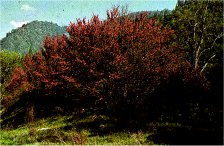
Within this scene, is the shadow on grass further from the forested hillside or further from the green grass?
the green grass

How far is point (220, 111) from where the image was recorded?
1534cm

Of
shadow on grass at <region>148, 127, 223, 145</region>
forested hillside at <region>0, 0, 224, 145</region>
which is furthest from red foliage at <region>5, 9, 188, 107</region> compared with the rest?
shadow on grass at <region>148, 127, 223, 145</region>

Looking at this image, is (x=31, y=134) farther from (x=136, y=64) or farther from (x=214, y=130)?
(x=214, y=130)

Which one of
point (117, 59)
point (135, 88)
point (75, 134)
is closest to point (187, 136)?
point (135, 88)

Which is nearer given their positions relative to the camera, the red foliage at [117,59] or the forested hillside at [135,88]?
the forested hillside at [135,88]

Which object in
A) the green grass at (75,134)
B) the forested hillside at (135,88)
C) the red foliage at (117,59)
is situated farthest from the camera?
the red foliage at (117,59)

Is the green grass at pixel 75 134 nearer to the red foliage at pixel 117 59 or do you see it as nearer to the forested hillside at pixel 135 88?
the forested hillside at pixel 135 88

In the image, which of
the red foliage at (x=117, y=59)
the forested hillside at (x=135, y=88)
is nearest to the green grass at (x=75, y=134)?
the forested hillside at (x=135, y=88)

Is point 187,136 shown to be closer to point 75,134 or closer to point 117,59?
point 117,59

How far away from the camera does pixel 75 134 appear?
14.3m

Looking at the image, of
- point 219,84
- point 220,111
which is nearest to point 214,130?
point 220,111

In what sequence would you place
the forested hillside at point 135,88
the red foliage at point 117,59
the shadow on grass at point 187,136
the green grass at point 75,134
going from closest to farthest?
the shadow on grass at point 187,136 → the green grass at point 75,134 → the forested hillside at point 135,88 → the red foliage at point 117,59

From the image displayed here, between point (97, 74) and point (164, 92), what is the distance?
6.17 metres

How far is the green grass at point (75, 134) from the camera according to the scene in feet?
44.4
